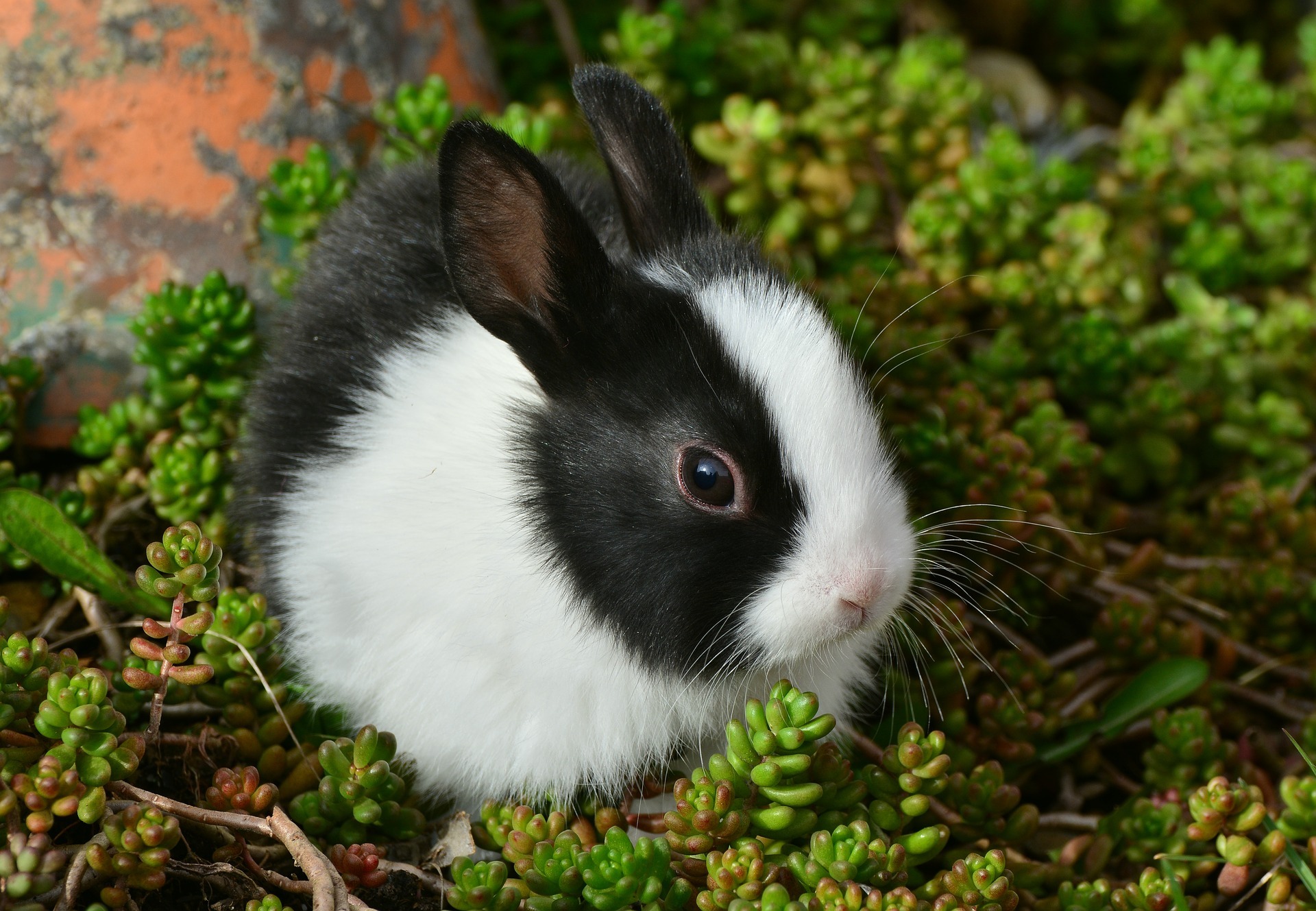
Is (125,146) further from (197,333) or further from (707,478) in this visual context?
(707,478)

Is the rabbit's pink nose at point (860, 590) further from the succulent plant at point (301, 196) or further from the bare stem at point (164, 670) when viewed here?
the succulent plant at point (301, 196)

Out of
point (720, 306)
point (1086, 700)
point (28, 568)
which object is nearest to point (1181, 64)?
point (1086, 700)

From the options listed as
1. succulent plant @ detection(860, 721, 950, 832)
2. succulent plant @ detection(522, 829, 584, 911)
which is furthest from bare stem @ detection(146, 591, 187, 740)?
succulent plant @ detection(860, 721, 950, 832)

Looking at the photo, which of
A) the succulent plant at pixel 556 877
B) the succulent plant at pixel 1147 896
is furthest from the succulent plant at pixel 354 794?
the succulent plant at pixel 1147 896

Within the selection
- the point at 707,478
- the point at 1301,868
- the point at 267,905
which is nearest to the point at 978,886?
the point at 1301,868

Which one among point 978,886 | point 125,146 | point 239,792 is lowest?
point 978,886

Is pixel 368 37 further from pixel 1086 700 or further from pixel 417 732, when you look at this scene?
pixel 1086 700

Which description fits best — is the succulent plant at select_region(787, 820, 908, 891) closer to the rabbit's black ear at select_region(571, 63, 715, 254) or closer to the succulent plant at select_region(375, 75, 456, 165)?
the rabbit's black ear at select_region(571, 63, 715, 254)
